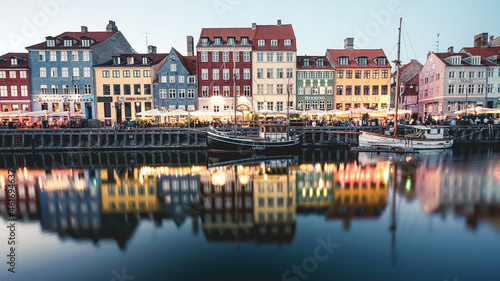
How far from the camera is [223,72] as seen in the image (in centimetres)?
5025

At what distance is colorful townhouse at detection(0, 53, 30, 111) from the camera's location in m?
48.5

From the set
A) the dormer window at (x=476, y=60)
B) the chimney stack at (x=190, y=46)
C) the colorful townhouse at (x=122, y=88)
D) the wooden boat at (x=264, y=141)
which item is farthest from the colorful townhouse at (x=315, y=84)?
the colorful townhouse at (x=122, y=88)

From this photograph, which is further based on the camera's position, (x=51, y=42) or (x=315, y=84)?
(x=315, y=84)

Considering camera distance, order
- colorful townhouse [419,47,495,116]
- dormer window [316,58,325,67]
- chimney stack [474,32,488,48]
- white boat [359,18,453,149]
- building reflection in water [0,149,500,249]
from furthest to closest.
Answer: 1. chimney stack [474,32,488,48]
2. dormer window [316,58,325,67]
3. colorful townhouse [419,47,495,116]
4. white boat [359,18,453,149]
5. building reflection in water [0,149,500,249]

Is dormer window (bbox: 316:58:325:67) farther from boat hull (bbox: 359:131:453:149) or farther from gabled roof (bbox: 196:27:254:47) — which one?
boat hull (bbox: 359:131:453:149)

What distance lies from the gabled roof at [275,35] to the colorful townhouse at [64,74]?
2780 cm

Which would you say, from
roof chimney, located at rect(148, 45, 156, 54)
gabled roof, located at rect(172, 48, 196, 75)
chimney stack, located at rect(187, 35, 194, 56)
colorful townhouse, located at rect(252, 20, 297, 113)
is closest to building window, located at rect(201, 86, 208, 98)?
gabled roof, located at rect(172, 48, 196, 75)

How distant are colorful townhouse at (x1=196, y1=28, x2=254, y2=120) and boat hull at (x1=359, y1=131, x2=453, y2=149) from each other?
71.9 feet

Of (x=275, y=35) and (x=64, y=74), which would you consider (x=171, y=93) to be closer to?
(x=64, y=74)

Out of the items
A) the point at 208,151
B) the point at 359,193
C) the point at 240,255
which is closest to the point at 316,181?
the point at 359,193

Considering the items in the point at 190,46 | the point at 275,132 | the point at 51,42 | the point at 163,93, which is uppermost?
the point at 190,46

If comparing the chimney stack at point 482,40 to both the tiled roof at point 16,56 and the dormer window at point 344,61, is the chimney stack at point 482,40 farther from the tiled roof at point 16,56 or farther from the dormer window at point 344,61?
the tiled roof at point 16,56

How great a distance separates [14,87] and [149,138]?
3014cm

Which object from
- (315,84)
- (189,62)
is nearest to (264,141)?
(315,84)
